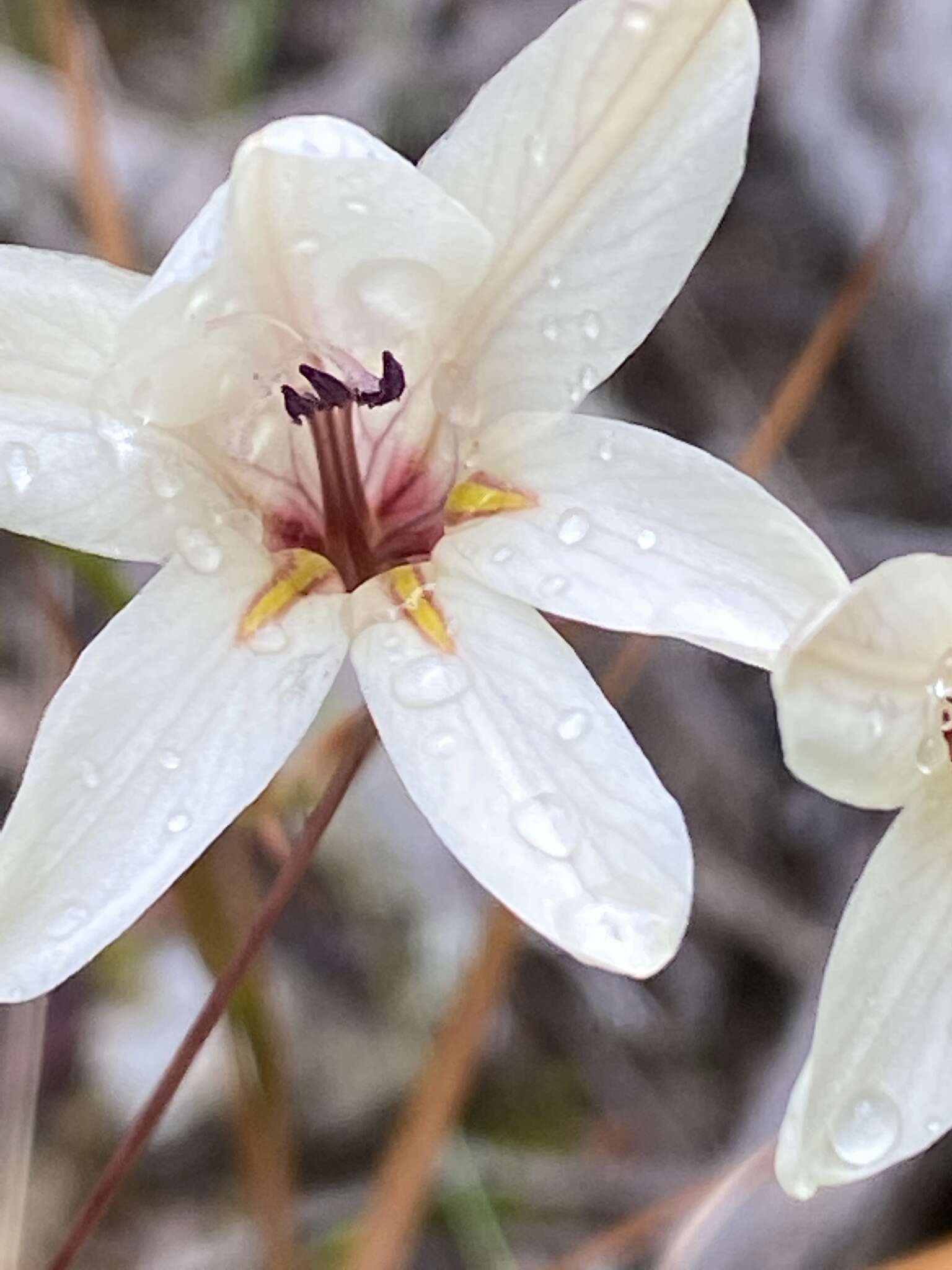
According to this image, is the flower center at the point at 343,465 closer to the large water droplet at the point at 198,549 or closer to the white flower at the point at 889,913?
the large water droplet at the point at 198,549

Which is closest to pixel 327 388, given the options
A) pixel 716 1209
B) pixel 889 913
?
pixel 889 913

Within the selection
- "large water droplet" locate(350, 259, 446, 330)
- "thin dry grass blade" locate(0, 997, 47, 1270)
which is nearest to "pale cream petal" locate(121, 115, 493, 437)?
"large water droplet" locate(350, 259, 446, 330)

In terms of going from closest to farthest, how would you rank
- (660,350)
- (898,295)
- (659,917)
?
(659,917)
(898,295)
(660,350)

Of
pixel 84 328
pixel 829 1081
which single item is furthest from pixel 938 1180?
pixel 84 328

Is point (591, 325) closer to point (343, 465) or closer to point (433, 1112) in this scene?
point (343, 465)

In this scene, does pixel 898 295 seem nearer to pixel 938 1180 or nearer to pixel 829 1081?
pixel 938 1180

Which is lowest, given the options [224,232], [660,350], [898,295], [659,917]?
[660,350]
